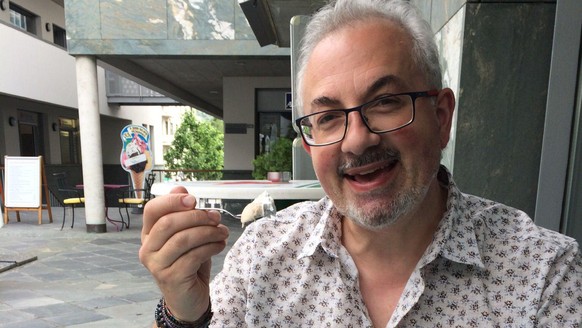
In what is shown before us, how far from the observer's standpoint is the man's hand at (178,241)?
907 millimetres

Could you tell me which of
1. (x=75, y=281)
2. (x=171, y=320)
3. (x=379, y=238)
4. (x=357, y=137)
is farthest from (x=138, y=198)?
(x=357, y=137)

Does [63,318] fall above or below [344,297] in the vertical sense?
below

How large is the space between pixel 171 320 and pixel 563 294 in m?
1.05

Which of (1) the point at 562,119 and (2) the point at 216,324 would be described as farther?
(1) the point at 562,119

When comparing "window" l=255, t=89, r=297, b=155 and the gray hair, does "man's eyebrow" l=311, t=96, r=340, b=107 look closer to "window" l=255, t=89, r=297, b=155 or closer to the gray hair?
the gray hair

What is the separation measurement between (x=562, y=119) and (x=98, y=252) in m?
6.15

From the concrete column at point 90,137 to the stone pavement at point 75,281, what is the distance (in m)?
0.51

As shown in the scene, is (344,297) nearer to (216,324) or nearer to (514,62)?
(216,324)

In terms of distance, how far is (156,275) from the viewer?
0.95 metres

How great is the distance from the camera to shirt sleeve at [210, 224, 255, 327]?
123 cm

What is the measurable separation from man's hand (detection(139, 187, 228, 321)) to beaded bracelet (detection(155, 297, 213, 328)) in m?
0.07

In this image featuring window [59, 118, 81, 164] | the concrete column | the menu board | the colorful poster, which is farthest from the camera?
window [59, 118, 81, 164]

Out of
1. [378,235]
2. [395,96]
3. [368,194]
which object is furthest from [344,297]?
[395,96]

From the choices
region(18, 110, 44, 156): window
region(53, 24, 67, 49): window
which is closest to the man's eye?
region(18, 110, 44, 156): window
